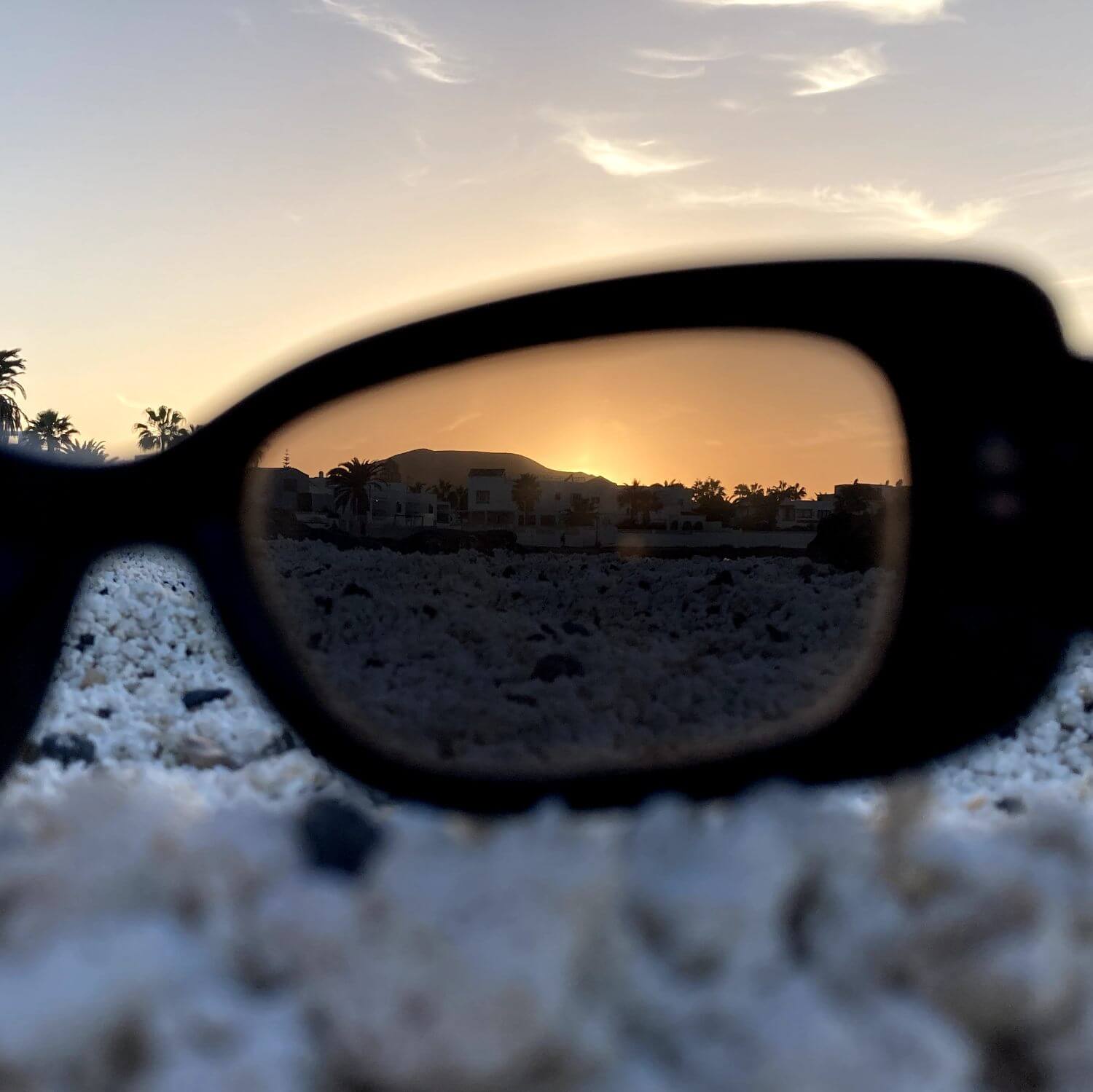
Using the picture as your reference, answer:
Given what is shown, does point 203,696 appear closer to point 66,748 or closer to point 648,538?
point 66,748

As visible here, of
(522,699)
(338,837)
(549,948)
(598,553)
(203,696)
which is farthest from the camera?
(203,696)

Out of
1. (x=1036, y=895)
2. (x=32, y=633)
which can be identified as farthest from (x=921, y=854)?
(x=32, y=633)

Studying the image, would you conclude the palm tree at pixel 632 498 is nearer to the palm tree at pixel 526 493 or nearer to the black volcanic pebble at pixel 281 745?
the palm tree at pixel 526 493

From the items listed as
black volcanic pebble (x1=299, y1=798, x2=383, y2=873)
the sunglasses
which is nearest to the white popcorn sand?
black volcanic pebble (x1=299, y1=798, x2=383, y2=873)

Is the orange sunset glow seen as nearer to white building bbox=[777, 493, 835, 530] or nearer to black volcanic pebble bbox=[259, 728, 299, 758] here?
white building bbox=[777, 493, 835, 530]

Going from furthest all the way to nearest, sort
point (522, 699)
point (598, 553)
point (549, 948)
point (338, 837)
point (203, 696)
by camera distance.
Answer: point (203, 696) → point (598, 553) → point (522, 699) → point (338, 837) → point (549, 948)

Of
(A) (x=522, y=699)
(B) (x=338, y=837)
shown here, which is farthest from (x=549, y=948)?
(A) (x=522, y=699)

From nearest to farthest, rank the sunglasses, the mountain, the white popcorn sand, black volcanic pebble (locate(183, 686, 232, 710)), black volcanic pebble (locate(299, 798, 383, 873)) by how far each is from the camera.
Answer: the white popcorn sand → black volcanic pebble (locate(299, 798, 383, 873)) → the sunglasses → the mountain → black volcanic pebble (locate(183, 686, 232, 710))
